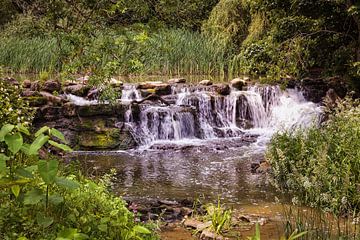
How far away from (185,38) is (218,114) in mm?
5217

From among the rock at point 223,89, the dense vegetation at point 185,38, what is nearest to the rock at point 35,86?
the dense vegetation at point 185,38

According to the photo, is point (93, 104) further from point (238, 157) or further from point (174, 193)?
point (174, 193)

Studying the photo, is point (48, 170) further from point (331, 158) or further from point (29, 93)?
point (29, 93)

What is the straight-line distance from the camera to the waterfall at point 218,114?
11.9 meters

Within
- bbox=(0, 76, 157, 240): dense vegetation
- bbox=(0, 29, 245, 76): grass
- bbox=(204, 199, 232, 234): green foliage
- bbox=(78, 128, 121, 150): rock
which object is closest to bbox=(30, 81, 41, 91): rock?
bbox=(78, 128, 121, 150): rock

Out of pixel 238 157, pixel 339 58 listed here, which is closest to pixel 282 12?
pixel 339 58

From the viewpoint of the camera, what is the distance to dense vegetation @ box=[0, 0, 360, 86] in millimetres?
5293

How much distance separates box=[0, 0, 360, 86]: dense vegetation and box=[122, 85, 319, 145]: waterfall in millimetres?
874

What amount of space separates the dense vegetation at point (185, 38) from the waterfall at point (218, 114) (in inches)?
34.4

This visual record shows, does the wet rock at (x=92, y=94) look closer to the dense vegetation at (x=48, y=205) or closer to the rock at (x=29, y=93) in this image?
the rock at (x=29, y=93)

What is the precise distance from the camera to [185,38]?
17156 mm

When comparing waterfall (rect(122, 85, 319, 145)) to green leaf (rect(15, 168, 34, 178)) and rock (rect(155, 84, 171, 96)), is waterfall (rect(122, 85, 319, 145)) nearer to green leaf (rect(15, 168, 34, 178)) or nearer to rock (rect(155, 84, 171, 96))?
rock (rect(155, 84, 171, 96))

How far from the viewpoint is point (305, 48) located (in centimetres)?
1185

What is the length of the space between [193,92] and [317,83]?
348 centimetres
